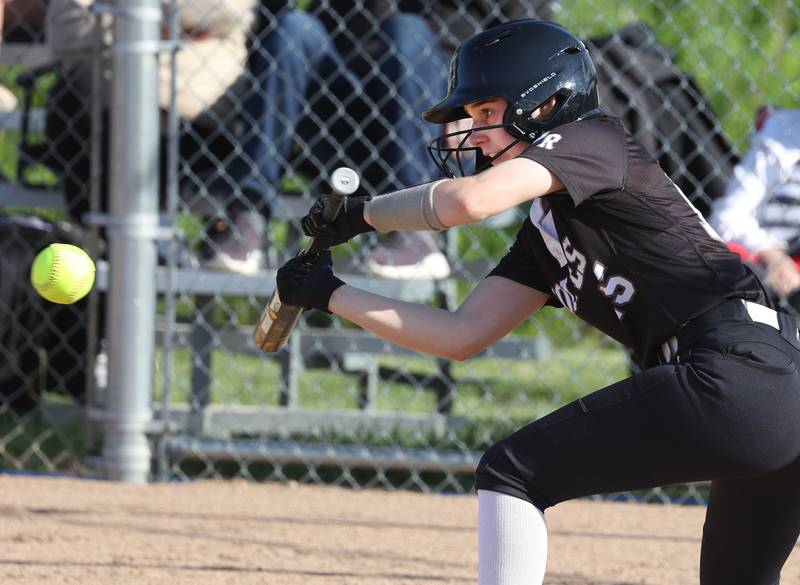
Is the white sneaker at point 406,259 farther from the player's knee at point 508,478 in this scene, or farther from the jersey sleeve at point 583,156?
the player's knee at point 508,478

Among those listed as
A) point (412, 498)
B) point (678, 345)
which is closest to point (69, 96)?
point (412, 498)

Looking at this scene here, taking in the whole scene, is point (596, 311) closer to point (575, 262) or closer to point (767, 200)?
point (575, 262)

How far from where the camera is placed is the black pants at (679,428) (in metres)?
2.30

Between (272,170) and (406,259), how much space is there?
0.62 m

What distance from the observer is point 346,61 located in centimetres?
501

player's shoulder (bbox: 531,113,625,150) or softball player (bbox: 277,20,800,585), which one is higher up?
player's shoulder (bbox: 531,113,625,150)

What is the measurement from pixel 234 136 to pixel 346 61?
0.55 m

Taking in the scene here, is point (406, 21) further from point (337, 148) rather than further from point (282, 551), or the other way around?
point (282, 551)

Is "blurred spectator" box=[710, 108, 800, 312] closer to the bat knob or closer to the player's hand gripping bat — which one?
the player's hand gripping bat

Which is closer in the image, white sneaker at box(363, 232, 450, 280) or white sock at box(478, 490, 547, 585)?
white sock at box(478, 490, 547, 585)

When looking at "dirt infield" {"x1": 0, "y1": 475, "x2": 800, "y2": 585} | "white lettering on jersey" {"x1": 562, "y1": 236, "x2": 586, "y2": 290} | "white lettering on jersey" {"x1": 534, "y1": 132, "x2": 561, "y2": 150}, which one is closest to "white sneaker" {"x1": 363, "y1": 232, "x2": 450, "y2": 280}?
"dirt infield" {"x1": 0, "y1": 475, "x2": 800, "y2": 585}

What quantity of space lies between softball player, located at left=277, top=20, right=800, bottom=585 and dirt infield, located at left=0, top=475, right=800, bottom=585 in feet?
3.22

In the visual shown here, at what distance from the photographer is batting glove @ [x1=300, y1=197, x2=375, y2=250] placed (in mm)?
2559

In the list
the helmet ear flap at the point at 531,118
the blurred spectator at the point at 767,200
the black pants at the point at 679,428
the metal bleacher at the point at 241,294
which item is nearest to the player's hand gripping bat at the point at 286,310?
the helmet ear flap at the point at 531,118
